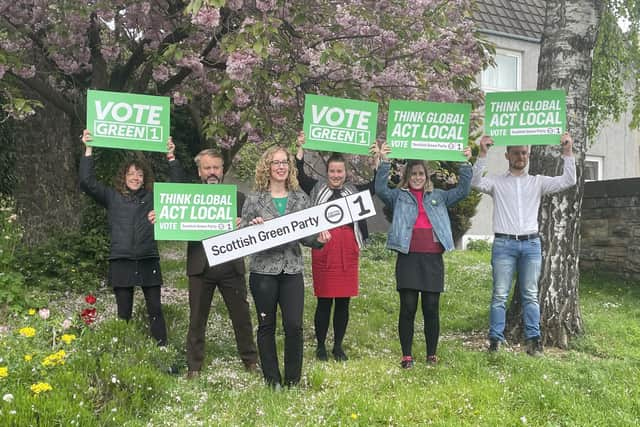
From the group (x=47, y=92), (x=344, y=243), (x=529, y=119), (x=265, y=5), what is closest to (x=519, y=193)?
(x=529, y=119)

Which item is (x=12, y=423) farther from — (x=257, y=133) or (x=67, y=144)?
(x=67, y=144)

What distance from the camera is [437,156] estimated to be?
5.33 metres

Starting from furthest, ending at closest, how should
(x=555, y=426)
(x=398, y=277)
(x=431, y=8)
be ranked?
(x=431, y=8)
(x=398, y=277)
(x=555, y=426)

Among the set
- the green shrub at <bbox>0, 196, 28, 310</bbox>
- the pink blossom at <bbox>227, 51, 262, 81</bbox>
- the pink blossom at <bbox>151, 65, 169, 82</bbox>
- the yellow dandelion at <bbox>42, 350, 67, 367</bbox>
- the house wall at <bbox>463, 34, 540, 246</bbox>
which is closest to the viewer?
the yellow dandelion at <bbox>42, 350, 67, 367</bbox>

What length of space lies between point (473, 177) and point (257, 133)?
4.55 meters

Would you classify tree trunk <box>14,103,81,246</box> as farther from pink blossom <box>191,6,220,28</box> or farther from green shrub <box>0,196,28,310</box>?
pink blossom <box>191,6,220,28</box>

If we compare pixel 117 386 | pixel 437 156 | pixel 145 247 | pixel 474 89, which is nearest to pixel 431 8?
pixel 474 89

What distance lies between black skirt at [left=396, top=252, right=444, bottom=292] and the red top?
0.14 feet

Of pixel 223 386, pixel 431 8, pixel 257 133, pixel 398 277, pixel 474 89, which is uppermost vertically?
pixel 431 8

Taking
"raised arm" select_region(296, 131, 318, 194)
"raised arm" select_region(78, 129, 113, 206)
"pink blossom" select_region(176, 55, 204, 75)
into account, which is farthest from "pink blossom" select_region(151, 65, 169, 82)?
"raised arm" select_region(296, 131, 318, 194)

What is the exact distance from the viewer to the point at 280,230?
4602 millimetres

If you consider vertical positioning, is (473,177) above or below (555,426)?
above

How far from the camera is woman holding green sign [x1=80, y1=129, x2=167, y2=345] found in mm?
5145

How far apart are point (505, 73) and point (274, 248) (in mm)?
12846
